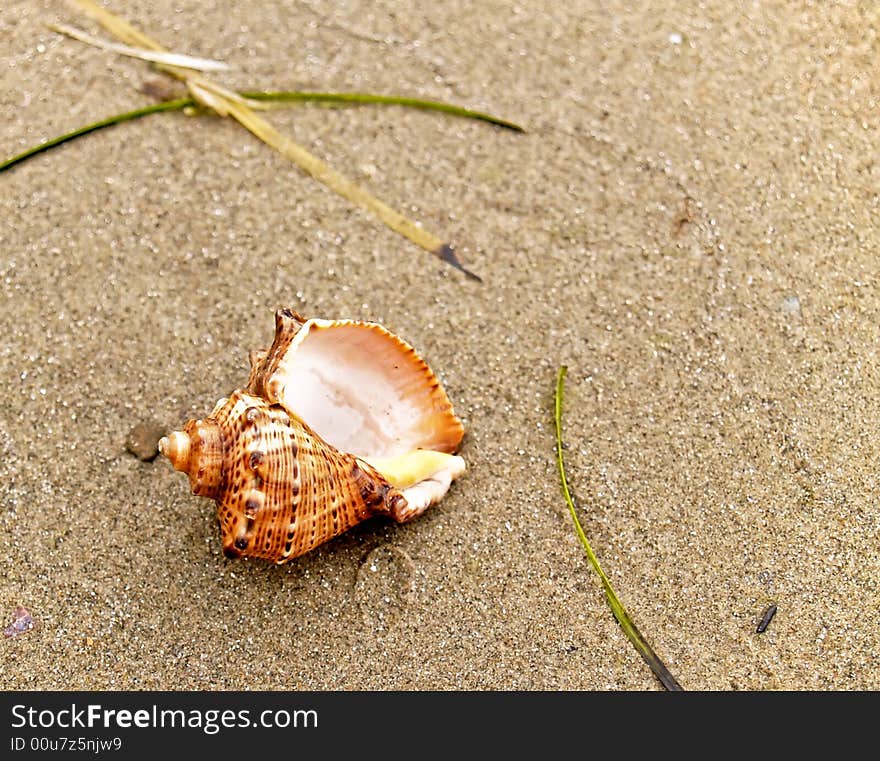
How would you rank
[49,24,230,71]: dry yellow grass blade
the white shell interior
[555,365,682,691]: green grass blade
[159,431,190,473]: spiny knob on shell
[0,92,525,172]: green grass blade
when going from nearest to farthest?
[159,431,190,473]: spiny knob on shell → [555,365,682,691]: green grass blade → the white shell interior → [0,92,525,172]: green grass blade → [49,24,230,71]: dry yellow grass blade

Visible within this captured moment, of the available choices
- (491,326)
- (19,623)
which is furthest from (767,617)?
(19,623)

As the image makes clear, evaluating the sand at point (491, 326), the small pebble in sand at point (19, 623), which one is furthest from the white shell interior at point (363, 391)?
the small pebble in sand at point (19, 623)

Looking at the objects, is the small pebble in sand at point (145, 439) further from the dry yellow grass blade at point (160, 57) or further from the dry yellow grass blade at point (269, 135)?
the dry yellow grass blade at point (160, 57)

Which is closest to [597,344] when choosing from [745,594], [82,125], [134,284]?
[745,594]

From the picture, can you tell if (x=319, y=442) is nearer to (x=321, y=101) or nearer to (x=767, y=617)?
(x=767, y=617)

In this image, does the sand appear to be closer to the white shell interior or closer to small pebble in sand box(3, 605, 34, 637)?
small pebble in sand box(3, 605, 34, 637)

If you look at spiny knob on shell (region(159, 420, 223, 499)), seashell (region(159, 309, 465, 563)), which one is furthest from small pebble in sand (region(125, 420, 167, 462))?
spiny knob on shell (region(159, 420, 223, 499))
